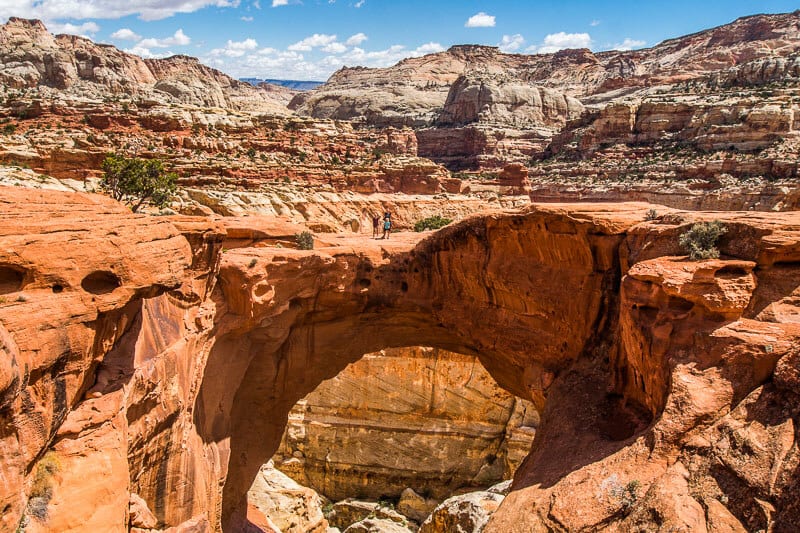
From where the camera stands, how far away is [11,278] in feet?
24.4

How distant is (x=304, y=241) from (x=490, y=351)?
6506 millimetres

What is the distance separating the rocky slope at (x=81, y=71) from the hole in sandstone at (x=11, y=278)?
66623mm

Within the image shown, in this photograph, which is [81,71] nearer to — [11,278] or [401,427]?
[401,427]

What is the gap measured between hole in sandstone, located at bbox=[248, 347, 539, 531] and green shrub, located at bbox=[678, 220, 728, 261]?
16.3 m

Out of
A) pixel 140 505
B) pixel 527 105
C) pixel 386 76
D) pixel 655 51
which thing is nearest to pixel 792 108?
pixel 527 105

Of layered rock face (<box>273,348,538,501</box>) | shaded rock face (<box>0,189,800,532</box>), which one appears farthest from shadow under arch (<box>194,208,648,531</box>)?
layered rock face (<box>273,348,538,501</box>)

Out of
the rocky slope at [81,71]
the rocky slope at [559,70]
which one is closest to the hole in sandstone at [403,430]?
the rocky slope at [81,71]

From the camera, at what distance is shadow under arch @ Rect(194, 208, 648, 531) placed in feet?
45.3

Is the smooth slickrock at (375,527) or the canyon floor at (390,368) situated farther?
the smooth slickrock at (375,527)

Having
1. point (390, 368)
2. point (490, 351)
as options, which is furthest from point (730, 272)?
point (390, 368)

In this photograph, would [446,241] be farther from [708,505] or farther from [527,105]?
[527,105]

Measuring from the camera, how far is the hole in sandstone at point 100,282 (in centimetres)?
830

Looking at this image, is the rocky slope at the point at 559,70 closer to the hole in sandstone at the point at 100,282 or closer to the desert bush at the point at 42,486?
the hole in sandstone at the point at 100,282

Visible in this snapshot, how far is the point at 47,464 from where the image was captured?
761 centimetres
